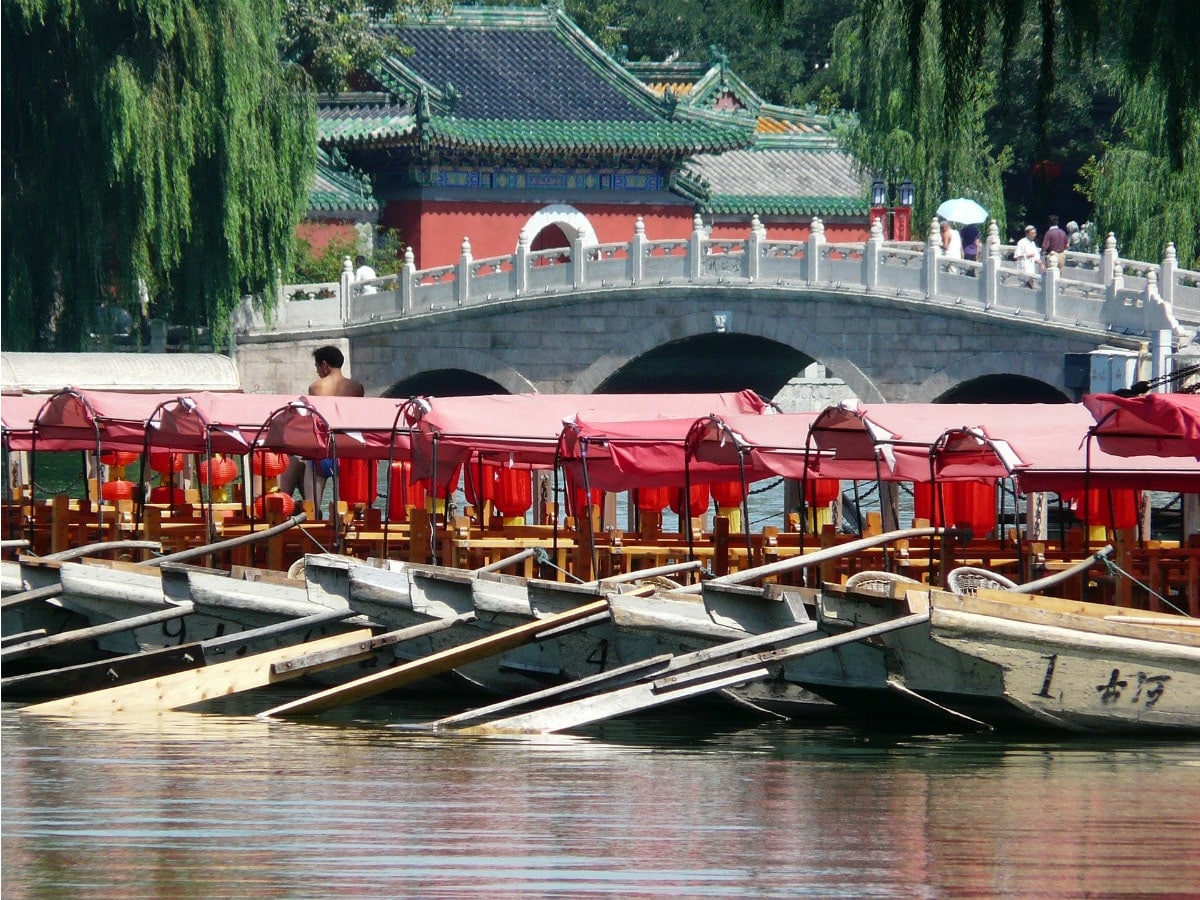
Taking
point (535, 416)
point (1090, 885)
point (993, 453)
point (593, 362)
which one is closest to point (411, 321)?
point (593, 362)

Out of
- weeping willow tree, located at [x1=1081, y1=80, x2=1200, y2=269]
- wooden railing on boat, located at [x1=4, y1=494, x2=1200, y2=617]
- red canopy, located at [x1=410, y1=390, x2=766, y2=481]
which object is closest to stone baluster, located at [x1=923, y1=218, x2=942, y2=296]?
weeping willow tree, located at [x1=1081, y1=80, x2=1200, y2=269]

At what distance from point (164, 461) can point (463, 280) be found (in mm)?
12448

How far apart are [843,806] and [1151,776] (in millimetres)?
1718

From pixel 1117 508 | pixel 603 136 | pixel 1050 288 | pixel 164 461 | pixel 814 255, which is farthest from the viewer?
pixel 603 136

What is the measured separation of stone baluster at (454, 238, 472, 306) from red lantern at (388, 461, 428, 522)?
45.6 ft

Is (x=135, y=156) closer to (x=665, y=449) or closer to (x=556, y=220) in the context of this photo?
(x=665, y=449)

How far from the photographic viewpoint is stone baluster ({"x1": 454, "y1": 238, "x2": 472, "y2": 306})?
106 feet

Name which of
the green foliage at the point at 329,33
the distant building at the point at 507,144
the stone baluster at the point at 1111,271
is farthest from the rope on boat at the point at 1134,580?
the distant building at the point at 507,144

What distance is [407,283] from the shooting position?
106 ft

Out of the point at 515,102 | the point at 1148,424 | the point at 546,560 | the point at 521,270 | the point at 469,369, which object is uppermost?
the point at 515,102

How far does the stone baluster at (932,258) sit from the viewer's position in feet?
96.7

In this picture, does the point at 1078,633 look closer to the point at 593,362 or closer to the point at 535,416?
the point at 535,416

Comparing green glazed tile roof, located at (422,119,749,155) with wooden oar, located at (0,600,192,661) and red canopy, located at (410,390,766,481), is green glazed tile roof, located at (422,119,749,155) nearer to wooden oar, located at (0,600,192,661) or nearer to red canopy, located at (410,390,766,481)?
red canopy, located at (410,390,766,481)

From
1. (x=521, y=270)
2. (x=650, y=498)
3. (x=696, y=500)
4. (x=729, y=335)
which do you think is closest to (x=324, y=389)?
(x=650, y=498)
